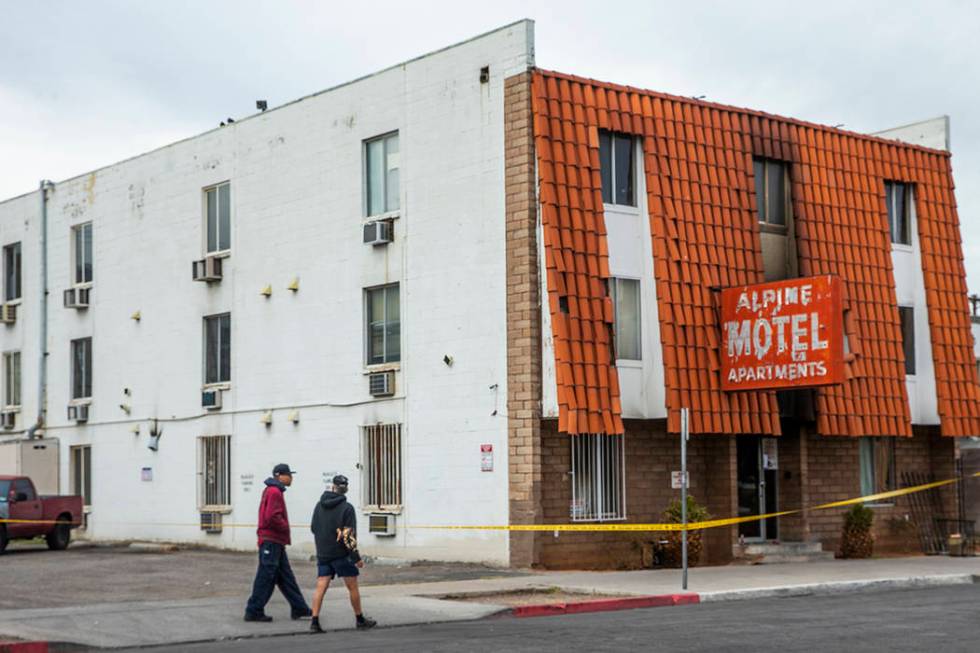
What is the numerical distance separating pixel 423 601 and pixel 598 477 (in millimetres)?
7034

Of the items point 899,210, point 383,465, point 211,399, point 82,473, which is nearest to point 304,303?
point 211,399

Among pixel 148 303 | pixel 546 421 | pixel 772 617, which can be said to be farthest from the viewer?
pixel 148 303

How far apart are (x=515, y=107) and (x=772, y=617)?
10883 mm

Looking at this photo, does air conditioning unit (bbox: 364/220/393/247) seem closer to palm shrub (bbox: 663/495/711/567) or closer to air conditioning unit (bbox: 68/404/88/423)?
palm shrub (bbox: 663/495/711/567)

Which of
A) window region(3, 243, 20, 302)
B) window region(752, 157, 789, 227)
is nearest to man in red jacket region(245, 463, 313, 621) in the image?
window region(752, 157, 789, 227)

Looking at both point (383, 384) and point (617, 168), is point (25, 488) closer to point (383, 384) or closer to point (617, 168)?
point (383, 384)

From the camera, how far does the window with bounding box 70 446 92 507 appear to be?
1380 inches

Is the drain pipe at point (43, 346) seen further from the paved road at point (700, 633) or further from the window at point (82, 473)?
the paved road at point (700, 633)

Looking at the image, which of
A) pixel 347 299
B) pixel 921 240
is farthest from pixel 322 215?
pixel 921 240

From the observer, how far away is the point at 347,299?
28.4 m

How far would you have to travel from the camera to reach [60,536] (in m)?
31.8

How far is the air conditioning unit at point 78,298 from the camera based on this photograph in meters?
35.4

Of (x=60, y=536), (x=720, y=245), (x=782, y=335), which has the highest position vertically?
(x=720, y=245)

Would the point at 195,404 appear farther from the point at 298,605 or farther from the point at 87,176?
the point at 298,605
